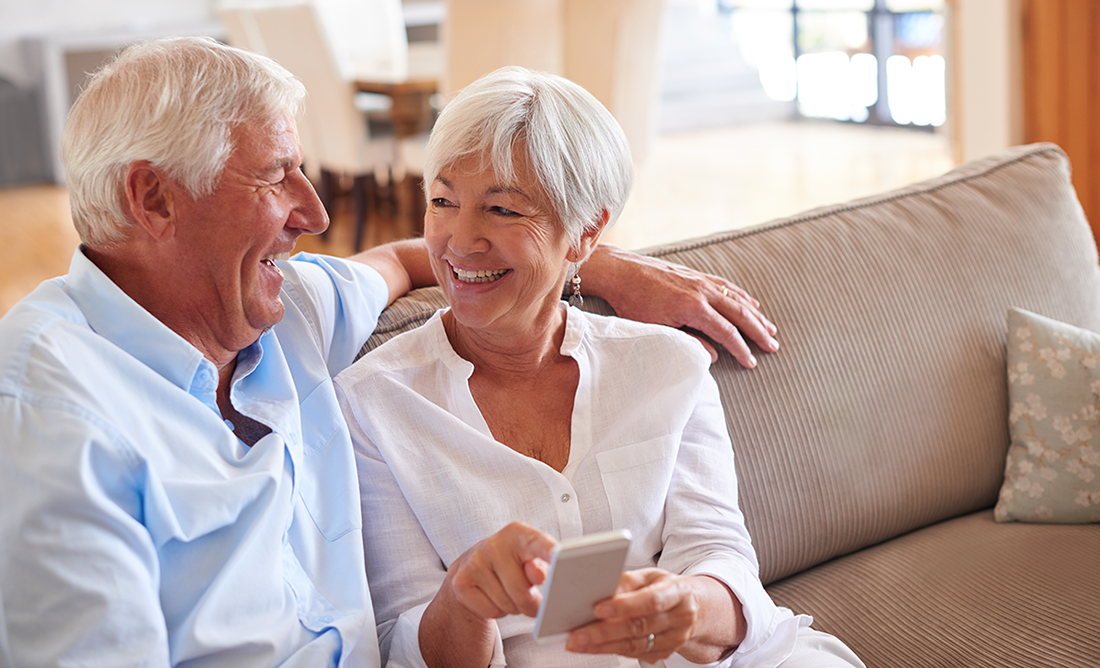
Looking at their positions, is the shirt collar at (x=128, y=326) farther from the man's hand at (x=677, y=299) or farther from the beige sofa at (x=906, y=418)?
the man's hand at (x=677, y=299)

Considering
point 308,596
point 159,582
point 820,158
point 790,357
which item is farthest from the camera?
point 820,158

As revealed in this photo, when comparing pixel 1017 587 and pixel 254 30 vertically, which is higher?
pixel 254 30

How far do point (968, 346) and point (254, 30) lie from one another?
4523mm

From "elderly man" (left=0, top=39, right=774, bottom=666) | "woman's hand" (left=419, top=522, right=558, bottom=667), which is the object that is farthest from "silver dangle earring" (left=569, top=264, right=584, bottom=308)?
"woman's hand" (left=419, top=522, right=558, bottom=667)

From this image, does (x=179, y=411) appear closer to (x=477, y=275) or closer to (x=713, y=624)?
(x=477, y=275)

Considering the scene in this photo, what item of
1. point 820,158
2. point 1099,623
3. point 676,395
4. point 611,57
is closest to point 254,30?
point 611,57

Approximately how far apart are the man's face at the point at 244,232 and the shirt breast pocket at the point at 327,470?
0.12 metres

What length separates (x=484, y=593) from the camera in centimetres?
101

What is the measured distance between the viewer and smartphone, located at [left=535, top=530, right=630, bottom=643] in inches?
32.5

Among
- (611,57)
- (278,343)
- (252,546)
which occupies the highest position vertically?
(611,57)

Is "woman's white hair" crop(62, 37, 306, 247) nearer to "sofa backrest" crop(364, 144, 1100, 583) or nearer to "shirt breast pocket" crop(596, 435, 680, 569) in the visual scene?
A: "sofa backrest" crop(364, 144, 1100, 583)

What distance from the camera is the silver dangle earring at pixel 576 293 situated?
5.06 ft

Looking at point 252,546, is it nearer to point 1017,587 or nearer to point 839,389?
point 839,389

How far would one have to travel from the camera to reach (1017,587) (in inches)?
60.7
